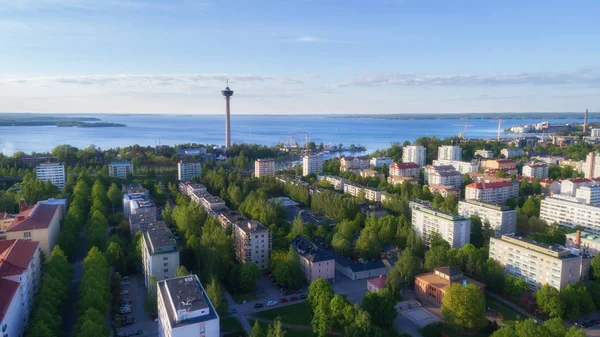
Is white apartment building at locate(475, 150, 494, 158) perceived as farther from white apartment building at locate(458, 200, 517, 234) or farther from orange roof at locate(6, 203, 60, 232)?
orange roof at locate(6, 203, 60, 232)

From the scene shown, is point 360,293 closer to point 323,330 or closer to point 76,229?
point 323,330

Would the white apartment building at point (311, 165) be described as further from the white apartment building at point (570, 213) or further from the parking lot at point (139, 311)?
the parking lot at point (139, 311)

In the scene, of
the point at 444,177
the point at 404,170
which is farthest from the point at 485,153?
the point at 444,177

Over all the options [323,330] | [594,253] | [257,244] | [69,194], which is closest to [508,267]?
[594,253]

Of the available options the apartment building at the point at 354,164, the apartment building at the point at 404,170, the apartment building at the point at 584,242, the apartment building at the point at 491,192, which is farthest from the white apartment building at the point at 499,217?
the apartment building at the point at 354,164

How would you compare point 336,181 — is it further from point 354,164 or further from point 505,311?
point 505,311

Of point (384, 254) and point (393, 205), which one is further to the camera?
point (393, 205)
